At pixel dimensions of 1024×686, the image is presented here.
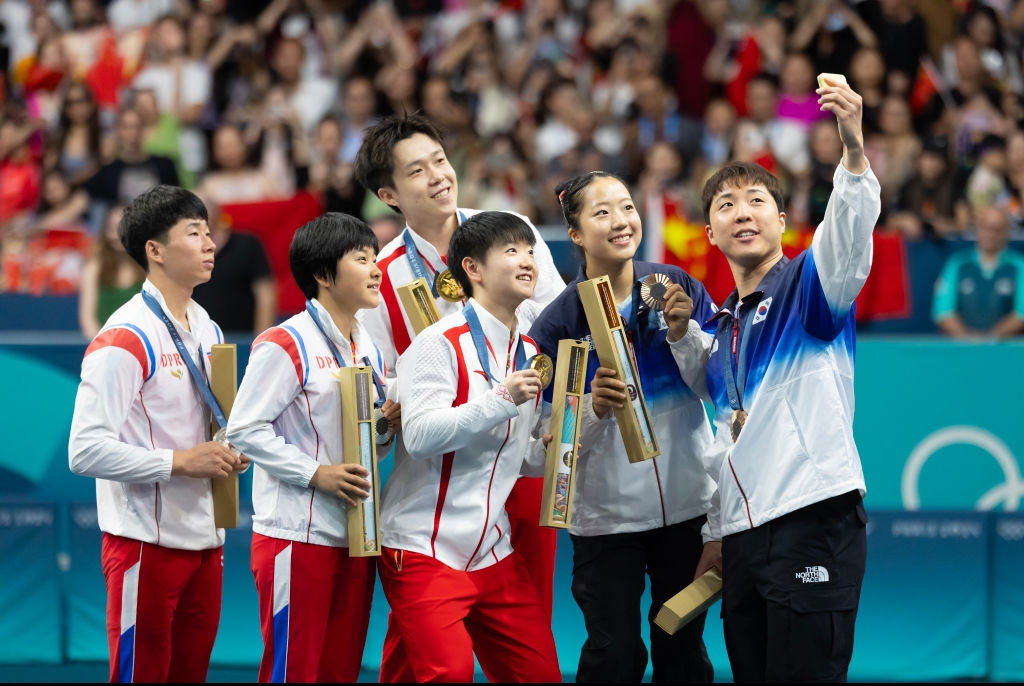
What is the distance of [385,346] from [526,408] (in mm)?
789

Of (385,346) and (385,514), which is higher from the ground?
(385,346)

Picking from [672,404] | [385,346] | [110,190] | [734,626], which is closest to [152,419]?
[385,346]

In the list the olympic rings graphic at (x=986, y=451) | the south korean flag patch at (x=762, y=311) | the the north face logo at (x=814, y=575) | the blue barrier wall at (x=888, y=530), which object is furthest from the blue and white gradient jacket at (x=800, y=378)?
the olympic rings graphic at (x=986, y=451)

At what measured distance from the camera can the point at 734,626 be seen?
4.15m

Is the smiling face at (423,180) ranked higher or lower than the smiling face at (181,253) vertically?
higher

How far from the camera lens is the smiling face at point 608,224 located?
4355 millimetres

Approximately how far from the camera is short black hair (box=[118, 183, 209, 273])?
4617 mm

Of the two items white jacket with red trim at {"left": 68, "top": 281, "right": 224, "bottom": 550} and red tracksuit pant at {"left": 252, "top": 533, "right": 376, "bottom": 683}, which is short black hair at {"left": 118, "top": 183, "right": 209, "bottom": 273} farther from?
red tracksuit pant at {"left": 252, "top": 533, "right": 376, "bottom": 683}

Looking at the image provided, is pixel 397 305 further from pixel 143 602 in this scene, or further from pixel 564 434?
pixel 143 602

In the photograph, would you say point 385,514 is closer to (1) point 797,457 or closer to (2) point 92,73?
(1) point 797,457

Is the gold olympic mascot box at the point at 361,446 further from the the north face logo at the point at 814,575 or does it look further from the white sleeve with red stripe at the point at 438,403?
the the north face logo at the point at 814,575

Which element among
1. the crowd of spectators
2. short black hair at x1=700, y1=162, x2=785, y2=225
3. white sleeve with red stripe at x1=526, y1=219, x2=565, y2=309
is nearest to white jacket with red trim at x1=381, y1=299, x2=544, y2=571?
white sleeve with red stripe at x1=526, y1=219, x2=565, y2=309

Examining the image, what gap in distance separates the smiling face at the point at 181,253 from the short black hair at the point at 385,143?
74cm

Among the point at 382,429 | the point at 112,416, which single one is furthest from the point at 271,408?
the point at 112,416
